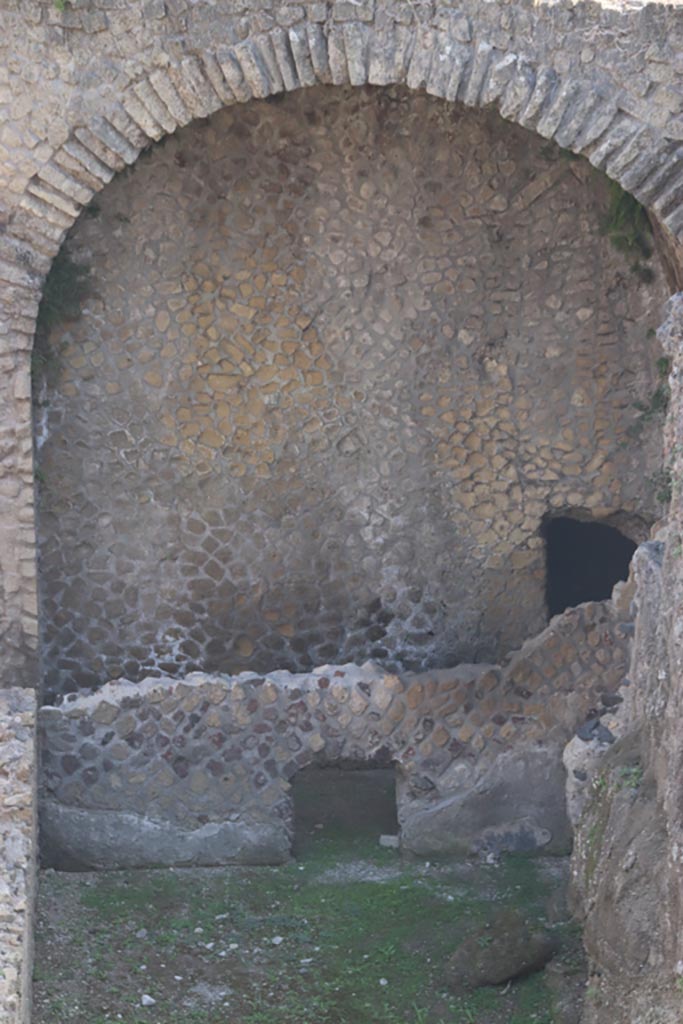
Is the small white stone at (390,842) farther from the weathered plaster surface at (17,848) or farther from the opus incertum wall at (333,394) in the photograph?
the weathered plaster surface at (17,848)

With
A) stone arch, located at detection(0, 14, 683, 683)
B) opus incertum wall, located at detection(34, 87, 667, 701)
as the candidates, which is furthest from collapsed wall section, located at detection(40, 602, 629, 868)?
stone arch, located at detection(0, 14, 683, 683)

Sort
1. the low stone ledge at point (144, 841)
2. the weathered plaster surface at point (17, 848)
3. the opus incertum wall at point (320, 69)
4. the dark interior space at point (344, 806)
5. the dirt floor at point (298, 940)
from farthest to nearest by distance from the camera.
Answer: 1. the dark interior space at point (344, 806)
2. the low stone ledge at point (144, 841)
3. the opus incertum wall at point (320, 69)
4. the dirt floor at point (298, 940)
5. the weathered plaster surface at point (17, 848)

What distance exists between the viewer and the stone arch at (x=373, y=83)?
8.39 m

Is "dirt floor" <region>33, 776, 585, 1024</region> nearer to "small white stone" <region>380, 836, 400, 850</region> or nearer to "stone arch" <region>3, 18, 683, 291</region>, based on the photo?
"small white stone" <region>380, 836, 400, 850</region>

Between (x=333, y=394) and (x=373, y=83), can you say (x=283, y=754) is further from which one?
(x=373, y=83)

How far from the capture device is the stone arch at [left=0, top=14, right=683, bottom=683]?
8.39 m

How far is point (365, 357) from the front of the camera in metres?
10.1

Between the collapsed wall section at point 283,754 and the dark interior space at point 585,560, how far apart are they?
213 centimetres

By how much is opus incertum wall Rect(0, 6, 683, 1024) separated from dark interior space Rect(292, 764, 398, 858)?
3.38m

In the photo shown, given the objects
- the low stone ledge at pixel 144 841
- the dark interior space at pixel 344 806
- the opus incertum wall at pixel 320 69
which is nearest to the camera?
the opus incertum wall at pixel 320 69

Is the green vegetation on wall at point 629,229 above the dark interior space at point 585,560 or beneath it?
above

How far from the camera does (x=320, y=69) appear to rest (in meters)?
8.44

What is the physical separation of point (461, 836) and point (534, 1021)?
1974mm

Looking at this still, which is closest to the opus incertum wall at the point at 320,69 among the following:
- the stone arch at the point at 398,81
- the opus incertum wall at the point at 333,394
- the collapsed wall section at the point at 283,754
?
the stone arch at the point at 398,81
